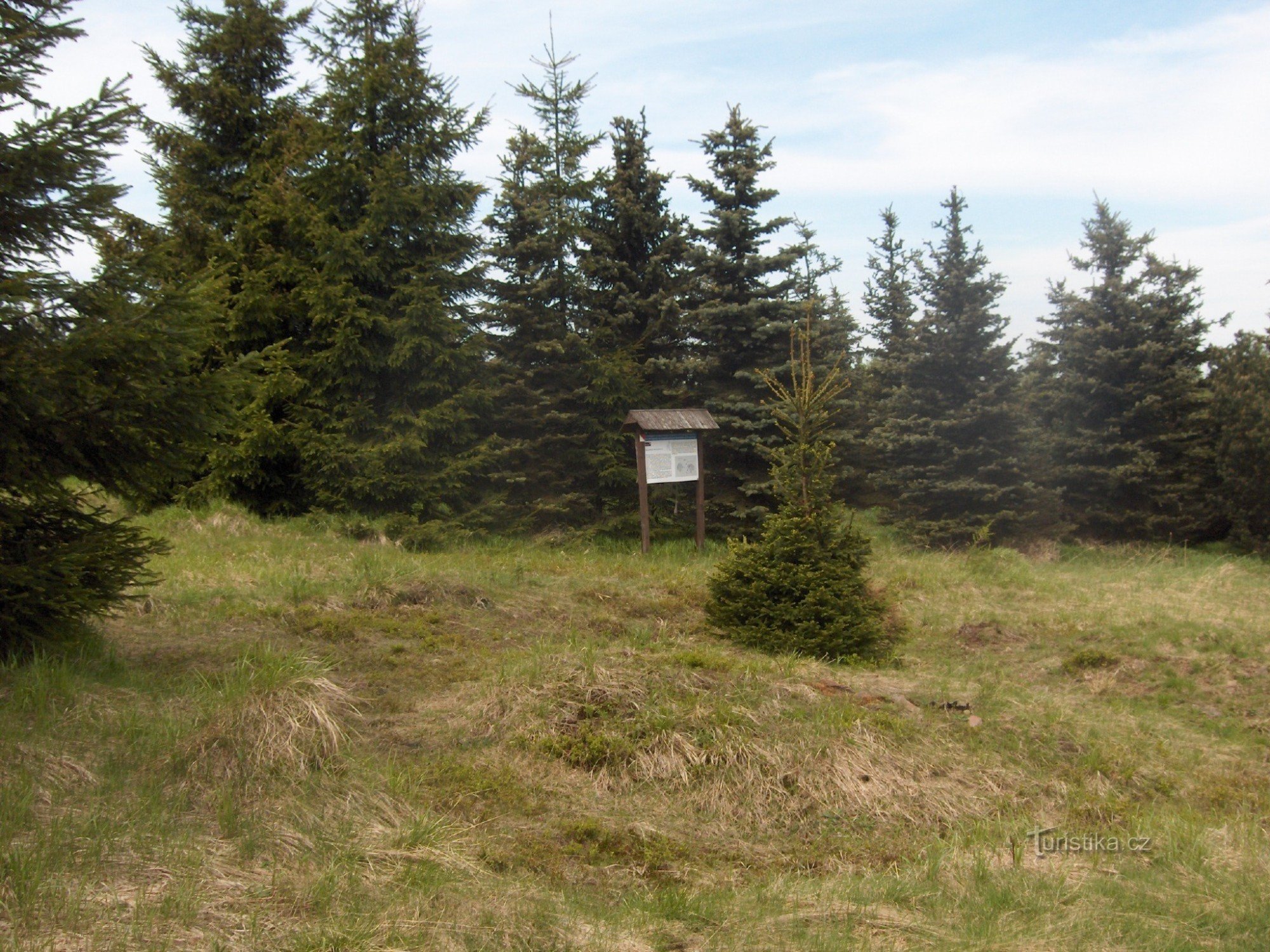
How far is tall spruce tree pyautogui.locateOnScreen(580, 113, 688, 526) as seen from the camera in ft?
59.8

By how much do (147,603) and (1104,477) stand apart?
18954mm

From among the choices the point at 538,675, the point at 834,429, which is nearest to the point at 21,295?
the point at 538,675

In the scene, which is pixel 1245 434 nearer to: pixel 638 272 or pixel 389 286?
pixel 638 272

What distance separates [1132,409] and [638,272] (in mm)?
11064

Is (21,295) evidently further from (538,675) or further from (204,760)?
(538,675)

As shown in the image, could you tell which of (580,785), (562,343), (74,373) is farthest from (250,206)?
(580,785)

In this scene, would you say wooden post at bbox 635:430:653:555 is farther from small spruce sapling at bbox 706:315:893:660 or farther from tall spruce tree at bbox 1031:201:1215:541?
tall spruce tree at bbox 1031:201:1215:541

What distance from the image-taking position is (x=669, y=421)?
14.6 meters

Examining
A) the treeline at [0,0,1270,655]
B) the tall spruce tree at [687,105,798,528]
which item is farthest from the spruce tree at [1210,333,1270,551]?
the tall spruce tree at [687,105,798,528]

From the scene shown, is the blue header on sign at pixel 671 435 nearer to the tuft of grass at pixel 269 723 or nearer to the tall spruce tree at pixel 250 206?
the tall spruce tree at pixel 250 206

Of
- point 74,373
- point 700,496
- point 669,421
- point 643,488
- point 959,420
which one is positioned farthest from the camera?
point 959,420

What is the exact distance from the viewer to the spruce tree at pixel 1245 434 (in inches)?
747

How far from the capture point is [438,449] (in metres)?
15.1

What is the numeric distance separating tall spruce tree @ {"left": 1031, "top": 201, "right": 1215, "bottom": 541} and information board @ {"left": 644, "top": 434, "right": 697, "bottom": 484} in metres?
9.49
